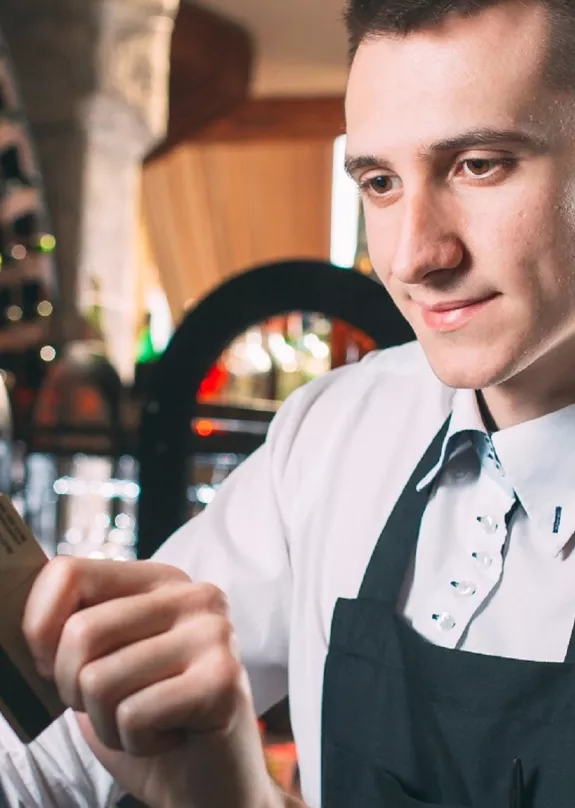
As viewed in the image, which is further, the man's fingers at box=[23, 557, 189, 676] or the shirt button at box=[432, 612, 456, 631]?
the shirt button at box=[432, 612, 456, 631]

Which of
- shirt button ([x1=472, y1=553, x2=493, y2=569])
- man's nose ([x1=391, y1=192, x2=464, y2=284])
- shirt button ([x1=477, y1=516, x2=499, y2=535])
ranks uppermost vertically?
man's nose ([x1=391, y1=192, x2=464, y2=284])

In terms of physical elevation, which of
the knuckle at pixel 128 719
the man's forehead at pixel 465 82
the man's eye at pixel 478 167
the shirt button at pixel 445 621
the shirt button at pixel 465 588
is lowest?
the shirt button at pixel 445 621

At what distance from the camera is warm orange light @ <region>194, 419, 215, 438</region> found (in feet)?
5.19

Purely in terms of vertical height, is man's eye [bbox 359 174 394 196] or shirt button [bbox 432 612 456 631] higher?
man's eye [bbox 359 174 394 196]

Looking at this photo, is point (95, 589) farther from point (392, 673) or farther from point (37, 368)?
point (37, 368)

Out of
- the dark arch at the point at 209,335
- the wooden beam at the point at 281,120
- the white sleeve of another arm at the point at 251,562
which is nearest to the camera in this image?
the white sleeve of another arm at the point at 251,562

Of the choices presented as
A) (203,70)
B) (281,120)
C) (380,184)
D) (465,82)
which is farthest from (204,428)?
(281,120)

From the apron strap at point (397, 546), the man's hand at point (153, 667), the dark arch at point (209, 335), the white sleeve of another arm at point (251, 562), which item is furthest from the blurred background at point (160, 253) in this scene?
the man's hand at point (153, 667)

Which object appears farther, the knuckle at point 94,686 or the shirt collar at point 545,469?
the shirt collar at point 545,469

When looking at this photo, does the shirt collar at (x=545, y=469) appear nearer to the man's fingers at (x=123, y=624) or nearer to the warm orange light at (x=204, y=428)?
the man's fingers at (x=123, y=624)

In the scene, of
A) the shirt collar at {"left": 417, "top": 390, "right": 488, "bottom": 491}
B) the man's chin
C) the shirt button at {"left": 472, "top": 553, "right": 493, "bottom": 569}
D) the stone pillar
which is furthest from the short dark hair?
the stone pillar

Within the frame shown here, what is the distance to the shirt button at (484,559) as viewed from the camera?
1055 mm

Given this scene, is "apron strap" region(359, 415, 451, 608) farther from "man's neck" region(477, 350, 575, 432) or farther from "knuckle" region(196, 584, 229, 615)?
"knuckle" region(196, 584, 229, 615)

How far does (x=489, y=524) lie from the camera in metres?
1.07
